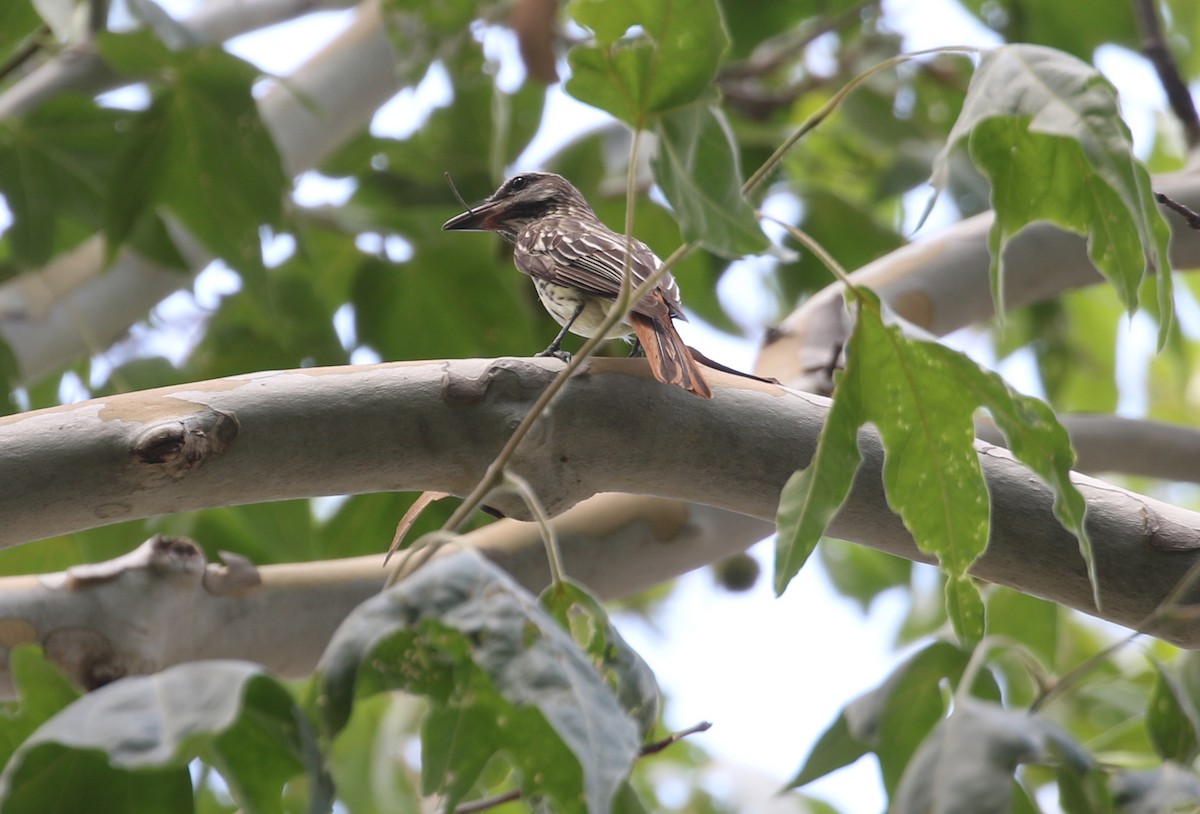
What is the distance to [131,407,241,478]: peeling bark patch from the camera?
170 centimetres

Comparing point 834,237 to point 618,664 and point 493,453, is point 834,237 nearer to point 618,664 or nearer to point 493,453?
point 493,453

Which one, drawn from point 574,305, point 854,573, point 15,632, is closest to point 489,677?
point 15,632

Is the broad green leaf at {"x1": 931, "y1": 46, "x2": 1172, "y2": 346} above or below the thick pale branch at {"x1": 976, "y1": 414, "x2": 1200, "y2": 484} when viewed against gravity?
above

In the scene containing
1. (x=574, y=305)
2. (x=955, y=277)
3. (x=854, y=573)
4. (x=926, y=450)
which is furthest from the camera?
(x=854, y=573)

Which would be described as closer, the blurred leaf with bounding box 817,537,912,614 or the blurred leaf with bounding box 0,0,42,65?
the blurred leaf with bounding box 0,0,42,65

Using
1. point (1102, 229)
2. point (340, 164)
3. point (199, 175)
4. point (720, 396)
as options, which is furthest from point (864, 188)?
point (1102, 229)

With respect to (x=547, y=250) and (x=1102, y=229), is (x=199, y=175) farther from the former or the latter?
(x=1102, y=229)

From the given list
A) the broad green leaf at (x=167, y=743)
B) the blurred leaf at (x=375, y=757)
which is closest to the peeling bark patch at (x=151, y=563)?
the broad green leaf at (x=167, y=743)

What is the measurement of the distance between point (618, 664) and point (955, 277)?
1.96 m

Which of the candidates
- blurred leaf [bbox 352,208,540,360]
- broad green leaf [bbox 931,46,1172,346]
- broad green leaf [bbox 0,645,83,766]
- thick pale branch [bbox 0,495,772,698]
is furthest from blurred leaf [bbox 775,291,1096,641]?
blurred leaf [bbox 352,208,540,360]

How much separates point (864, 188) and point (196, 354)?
324cm

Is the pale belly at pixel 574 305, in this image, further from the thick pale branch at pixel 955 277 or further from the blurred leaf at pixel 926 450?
the blurred leaf at pixel 926 450

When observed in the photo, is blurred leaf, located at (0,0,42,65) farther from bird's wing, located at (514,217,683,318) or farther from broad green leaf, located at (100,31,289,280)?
bird's wing, located at (514,217,683,318)

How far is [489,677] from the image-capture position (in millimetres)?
1151
